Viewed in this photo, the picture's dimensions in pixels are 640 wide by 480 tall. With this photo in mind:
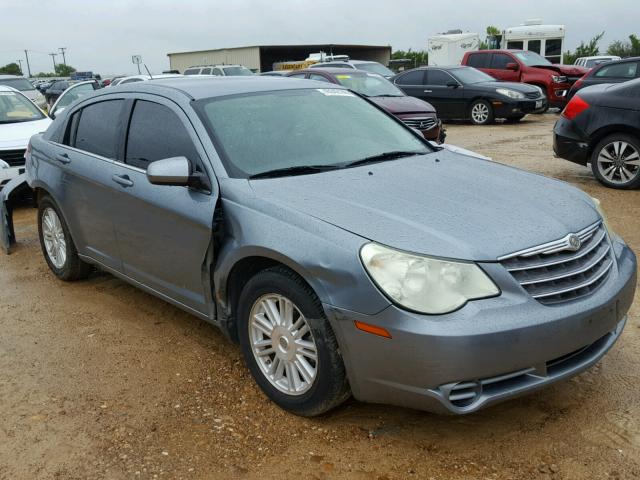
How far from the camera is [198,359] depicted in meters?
4.12

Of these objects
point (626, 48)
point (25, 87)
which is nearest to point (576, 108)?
point (25, 87)

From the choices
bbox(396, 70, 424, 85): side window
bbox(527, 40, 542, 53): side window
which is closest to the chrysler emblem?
bbox(396, 70, 424, 85): side window

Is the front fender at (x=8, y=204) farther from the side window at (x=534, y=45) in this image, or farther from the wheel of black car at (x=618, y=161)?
the side window at (x=534, y=45)

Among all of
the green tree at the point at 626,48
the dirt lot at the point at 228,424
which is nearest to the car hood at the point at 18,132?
the dirt lot at the point at 228,424

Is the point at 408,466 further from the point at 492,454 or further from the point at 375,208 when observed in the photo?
the point at 375,208

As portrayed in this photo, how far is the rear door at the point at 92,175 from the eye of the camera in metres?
4.55

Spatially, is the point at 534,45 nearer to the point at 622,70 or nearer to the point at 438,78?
the point at 438,78

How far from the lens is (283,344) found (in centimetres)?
333

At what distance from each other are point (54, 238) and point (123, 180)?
1.61 meters

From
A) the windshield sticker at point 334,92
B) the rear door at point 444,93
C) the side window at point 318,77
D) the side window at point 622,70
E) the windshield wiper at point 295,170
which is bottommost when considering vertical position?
Result: the rear door at point 444,93

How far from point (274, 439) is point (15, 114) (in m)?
8.26

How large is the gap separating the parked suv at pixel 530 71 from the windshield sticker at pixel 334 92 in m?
15.6

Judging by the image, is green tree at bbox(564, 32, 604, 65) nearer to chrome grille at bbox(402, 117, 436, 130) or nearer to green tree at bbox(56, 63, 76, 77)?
chrome grille at bbox(402, 117, 436, 130)

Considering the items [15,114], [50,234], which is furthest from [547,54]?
[50,234]
